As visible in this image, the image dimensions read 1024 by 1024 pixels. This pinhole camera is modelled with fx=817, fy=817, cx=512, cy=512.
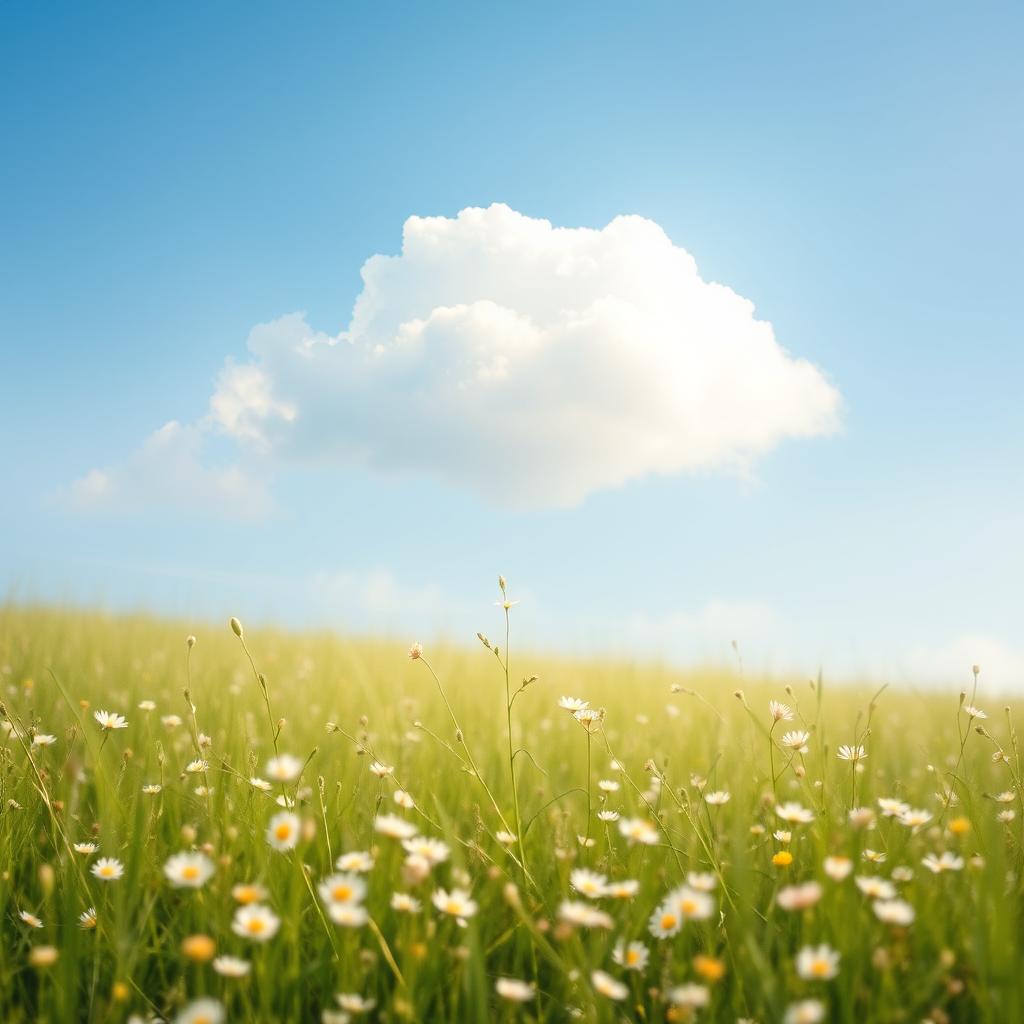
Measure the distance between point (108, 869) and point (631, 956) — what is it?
148cm

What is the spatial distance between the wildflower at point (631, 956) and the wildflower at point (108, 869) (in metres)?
1.37

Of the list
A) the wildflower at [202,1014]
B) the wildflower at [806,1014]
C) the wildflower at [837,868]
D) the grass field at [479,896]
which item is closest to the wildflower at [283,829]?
the grass field at [479,896]

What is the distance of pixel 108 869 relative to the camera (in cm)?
233

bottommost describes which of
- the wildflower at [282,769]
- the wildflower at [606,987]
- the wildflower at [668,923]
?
the wildflower at [668,923]

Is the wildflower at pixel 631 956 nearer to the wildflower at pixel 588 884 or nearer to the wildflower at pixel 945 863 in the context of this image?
the wildflower at pixel 588 884

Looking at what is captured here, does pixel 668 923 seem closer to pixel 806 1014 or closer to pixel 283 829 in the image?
pixel 806 1014

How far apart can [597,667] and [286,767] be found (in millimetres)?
8154

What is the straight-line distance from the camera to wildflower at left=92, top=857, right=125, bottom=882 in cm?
227

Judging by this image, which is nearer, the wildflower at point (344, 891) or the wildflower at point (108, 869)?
the wildflower at point (344, 891)

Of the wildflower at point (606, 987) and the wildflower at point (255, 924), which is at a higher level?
the wildflower at point (255, 924)

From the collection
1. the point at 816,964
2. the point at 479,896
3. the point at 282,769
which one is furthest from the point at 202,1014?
the point at 816,964

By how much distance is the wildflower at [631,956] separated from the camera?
6.57 feet

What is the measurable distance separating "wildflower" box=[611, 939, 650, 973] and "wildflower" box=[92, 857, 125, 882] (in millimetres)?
1375

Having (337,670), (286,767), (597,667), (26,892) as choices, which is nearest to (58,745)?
(26,892)
